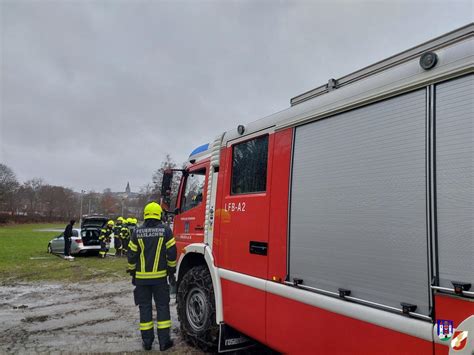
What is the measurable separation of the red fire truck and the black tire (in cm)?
16

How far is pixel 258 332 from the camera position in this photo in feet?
11.9

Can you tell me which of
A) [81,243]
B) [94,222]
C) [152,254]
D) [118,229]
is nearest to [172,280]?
[152,254]

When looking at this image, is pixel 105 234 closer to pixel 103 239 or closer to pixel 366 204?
pixel 103 239

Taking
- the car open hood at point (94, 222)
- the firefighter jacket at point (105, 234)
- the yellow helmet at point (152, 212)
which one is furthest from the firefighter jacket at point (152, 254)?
the car open hood at point (94, 222)

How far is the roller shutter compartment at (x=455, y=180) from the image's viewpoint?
204 centimetres

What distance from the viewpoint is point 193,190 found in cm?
545

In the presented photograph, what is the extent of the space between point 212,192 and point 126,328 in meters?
2.82

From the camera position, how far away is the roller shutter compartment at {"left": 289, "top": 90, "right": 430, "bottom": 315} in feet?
7.63

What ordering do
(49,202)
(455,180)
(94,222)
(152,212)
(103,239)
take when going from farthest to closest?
(49,202)
(94,222)
(103,239)
(152,212)
(455,180)

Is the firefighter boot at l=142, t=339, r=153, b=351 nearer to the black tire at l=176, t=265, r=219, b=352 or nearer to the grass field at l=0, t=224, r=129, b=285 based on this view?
the black tire at l=176, t=265, r=219, b=352

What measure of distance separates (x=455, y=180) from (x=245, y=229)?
7.19 feet

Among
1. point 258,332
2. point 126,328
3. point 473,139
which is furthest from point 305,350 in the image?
point 126,328

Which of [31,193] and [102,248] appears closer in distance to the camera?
[102,248]

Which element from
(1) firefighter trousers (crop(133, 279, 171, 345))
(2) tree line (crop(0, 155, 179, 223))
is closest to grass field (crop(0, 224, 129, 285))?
(1) firefighter trousers (crop(133, 279, 171, 345))
